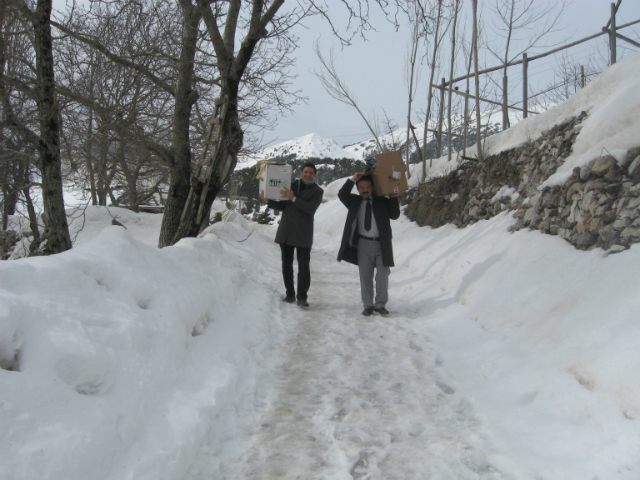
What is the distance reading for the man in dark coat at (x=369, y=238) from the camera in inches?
195

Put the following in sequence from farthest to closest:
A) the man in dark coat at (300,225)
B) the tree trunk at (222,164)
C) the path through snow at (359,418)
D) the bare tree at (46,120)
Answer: the tree trunk at (222,164)
the man in dark coat at (300,225)
the bare tree at (46,120)
the path through snow at (359,418)

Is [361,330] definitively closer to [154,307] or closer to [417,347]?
[417,347]

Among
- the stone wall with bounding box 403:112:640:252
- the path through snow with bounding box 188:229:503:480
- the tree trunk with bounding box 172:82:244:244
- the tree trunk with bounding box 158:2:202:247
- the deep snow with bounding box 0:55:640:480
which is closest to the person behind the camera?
the deep snow with bounding box 0:55:640:480

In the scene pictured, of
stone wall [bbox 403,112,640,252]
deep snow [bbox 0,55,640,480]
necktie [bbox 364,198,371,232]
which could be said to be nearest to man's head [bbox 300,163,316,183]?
necktie [bbox 364,198,371,232]

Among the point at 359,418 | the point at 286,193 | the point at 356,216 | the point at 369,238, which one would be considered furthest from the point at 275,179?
the point at 359,418

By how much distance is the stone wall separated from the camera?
3.86 m

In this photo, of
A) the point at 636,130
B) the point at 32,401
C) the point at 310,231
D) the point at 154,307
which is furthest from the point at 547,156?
the point at 32,401

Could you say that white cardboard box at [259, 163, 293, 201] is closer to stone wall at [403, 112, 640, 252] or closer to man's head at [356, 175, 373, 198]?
man's head at [356, 175, 373, 198]

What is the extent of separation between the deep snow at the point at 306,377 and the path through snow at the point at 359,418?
1 cm

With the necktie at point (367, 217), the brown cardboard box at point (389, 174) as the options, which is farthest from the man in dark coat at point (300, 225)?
the brown cardboard box at point (389, 174)

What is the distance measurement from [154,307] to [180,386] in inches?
26.8

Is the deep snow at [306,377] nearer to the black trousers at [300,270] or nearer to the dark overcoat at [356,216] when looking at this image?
the black trousers at [300,270]

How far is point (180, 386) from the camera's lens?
2627 mm

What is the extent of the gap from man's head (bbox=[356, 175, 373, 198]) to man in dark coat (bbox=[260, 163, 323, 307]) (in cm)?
51
